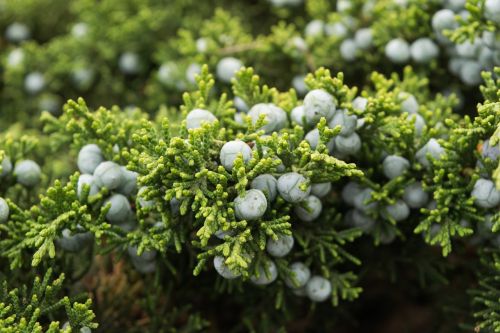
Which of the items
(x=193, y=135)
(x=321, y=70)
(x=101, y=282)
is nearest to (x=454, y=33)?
(x=321, y=70)

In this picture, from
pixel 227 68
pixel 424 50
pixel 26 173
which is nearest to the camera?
pixel 26 173

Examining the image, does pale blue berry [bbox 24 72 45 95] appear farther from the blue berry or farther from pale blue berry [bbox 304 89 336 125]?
the blue berry

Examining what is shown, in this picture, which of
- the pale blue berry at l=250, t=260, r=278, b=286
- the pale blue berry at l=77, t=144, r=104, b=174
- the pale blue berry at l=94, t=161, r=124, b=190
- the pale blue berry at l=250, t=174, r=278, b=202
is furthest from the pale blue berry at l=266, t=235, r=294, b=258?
the pale blue berry at l=77, t=144, r=104, b=174

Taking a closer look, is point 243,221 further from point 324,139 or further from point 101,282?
point 101,282

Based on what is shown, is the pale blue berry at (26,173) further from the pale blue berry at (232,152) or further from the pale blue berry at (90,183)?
the pale blue berry at (232,152)

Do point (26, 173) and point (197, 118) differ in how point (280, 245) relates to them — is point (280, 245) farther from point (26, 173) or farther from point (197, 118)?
point (26, 173)

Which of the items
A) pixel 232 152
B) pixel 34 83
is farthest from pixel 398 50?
pixel 34 83
